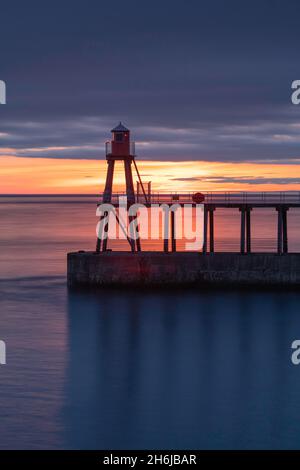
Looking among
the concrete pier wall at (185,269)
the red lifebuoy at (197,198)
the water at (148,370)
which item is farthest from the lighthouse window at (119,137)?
the water at (148,370)

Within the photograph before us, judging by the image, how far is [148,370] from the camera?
22.3 meters

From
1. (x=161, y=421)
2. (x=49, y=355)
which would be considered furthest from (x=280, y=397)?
(x=49, y=355)

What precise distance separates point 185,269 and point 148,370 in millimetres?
10154

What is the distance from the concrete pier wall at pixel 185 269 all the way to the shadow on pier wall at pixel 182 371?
591 mm

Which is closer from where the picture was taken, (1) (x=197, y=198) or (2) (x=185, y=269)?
(2) (x=185, y=269)

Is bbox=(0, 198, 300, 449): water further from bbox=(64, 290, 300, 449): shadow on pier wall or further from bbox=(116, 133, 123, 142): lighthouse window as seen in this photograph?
bbox=(116, 133, 123, 142): lighthouse window

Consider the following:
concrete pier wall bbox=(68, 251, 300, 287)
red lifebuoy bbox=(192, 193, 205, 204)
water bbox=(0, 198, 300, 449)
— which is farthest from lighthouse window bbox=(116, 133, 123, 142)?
water bbox=(0, 198, 300, 449)

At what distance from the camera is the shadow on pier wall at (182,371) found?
56.5 feet

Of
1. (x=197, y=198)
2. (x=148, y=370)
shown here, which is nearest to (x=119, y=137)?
(x=197, y=198)

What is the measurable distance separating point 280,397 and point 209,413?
2214 millimetres

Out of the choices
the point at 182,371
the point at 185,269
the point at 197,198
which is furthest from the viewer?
the point at 197,198

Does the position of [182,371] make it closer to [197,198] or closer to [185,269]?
[185,269]

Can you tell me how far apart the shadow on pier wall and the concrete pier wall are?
0.59 m
